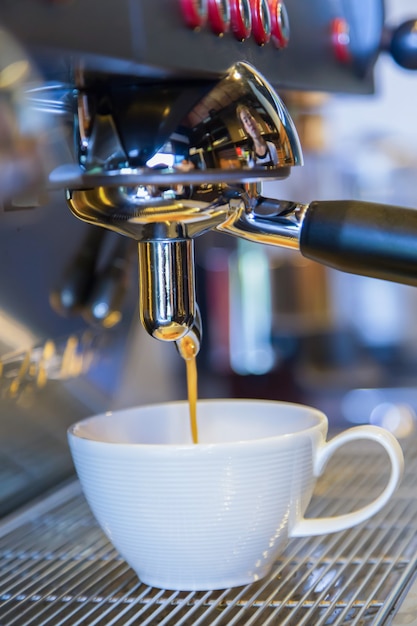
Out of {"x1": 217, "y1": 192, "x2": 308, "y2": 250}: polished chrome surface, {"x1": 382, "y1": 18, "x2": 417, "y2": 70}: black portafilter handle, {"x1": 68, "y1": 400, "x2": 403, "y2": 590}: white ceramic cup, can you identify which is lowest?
{"x1": 68, "y1": 400, "x2": 403, "y2": 590}: white ceramic cup

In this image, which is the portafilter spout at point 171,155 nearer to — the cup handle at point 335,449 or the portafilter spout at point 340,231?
the portafilter spout at point 340,231

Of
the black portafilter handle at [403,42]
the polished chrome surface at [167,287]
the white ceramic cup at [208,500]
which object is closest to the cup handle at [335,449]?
the white ceramic cup at [208,500]

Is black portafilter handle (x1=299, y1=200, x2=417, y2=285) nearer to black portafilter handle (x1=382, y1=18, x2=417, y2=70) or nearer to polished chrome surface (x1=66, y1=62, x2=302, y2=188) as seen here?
polished chrome surface (x1=66, y1=62, x2=302, y2=188)

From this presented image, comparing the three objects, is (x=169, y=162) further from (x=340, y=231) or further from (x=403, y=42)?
(x=403, y=42)

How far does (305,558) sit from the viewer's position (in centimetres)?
49

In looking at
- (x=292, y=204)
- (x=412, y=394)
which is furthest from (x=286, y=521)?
(x=412, y=394)

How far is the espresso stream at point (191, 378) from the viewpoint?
484mm

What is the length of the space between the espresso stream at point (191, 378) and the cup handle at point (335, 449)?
9 centimetres

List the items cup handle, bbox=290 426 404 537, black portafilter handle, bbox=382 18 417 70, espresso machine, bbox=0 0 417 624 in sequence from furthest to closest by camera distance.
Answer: black portafilter handle, bbox=382 18 417 70, cup handle, bbox=290 426 404 537, espresso machine, bbox=0 0 417 624

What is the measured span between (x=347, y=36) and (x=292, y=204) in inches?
7.9

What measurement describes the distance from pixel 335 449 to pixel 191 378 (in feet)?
0.31

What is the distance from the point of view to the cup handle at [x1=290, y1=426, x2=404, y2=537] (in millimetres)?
461

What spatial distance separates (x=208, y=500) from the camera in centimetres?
43

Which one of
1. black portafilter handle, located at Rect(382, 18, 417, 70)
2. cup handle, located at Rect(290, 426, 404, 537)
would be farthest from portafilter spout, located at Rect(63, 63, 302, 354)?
black portafilter handle, located at Rect(382, 18, 417, 70)
